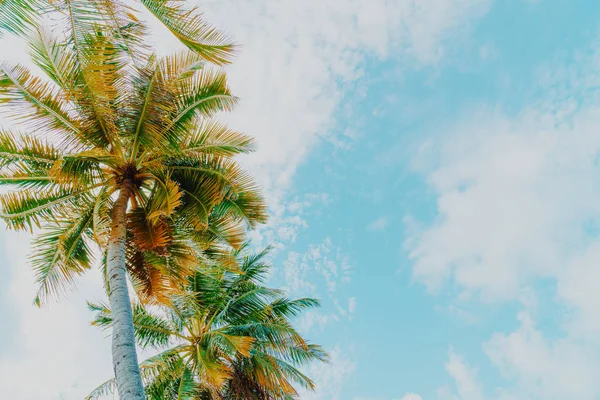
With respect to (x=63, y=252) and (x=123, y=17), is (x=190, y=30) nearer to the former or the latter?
(x=123, y=17)

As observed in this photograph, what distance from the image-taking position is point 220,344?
1284 centimetres

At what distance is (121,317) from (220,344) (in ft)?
17.6

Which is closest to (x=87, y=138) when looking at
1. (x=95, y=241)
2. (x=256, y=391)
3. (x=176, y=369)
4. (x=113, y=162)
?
(x=113, y=162)

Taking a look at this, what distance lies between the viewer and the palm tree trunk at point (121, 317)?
7.04 m

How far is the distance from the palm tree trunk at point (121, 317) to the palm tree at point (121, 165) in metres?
0.02

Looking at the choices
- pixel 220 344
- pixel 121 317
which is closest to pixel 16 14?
pixel 121 317

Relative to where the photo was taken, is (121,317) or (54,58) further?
(54,58)

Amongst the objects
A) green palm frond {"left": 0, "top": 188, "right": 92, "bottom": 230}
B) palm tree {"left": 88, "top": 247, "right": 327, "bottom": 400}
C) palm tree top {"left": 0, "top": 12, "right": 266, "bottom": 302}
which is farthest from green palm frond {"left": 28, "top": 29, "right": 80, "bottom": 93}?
palm tree {"left": 88, "top": 247, "right": 327, "bottom": 400}

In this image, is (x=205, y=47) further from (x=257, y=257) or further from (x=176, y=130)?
(x=257, y=257)

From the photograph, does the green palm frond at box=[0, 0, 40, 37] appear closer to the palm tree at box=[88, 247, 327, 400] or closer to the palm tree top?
the palm tree top

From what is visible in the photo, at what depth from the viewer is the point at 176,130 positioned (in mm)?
10031

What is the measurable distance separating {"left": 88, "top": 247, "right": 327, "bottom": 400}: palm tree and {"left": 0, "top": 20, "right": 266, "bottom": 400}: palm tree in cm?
277

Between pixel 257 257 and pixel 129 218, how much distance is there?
20.3 feet

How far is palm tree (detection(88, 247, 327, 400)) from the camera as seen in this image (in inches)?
535
